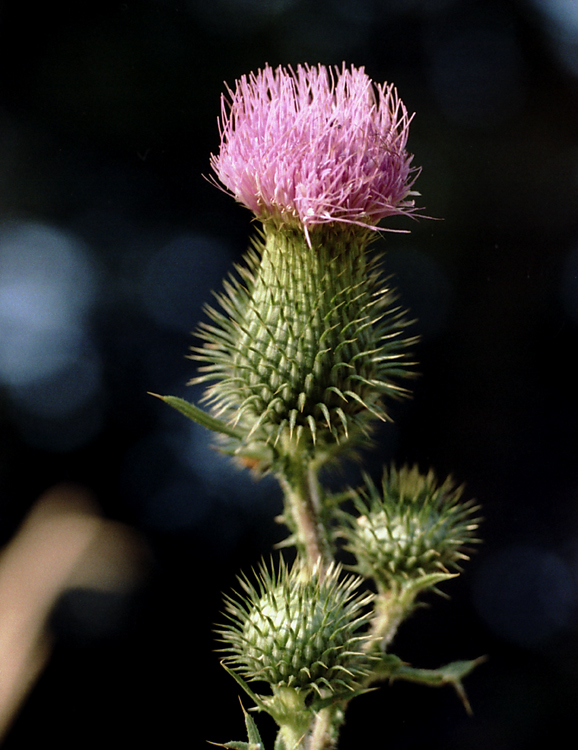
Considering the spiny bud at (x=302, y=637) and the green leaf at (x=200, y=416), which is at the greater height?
the green leaf at (x=200, y=416)

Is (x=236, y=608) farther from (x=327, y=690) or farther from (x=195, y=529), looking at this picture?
(x=195, y=529)

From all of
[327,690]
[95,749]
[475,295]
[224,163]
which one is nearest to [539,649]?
[475,295]

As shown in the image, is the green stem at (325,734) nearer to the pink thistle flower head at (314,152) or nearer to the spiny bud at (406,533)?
the spiny bud at (406,533)

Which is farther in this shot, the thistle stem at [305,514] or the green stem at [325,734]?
the thistle stem at [305,514]

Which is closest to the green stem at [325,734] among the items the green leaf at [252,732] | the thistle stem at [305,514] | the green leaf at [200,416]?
the green leaf at [252,732]

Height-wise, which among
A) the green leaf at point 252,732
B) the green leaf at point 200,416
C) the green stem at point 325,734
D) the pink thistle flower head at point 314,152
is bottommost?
the green stem at point 325,734

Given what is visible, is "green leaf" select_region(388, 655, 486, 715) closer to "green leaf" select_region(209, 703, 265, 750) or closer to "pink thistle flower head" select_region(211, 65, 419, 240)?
"green leaf" select_region(209, 703, 265, 750)

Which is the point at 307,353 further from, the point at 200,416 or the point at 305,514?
the point at 305,514

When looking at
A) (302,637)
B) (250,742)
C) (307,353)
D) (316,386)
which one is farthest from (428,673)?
(307,353)
